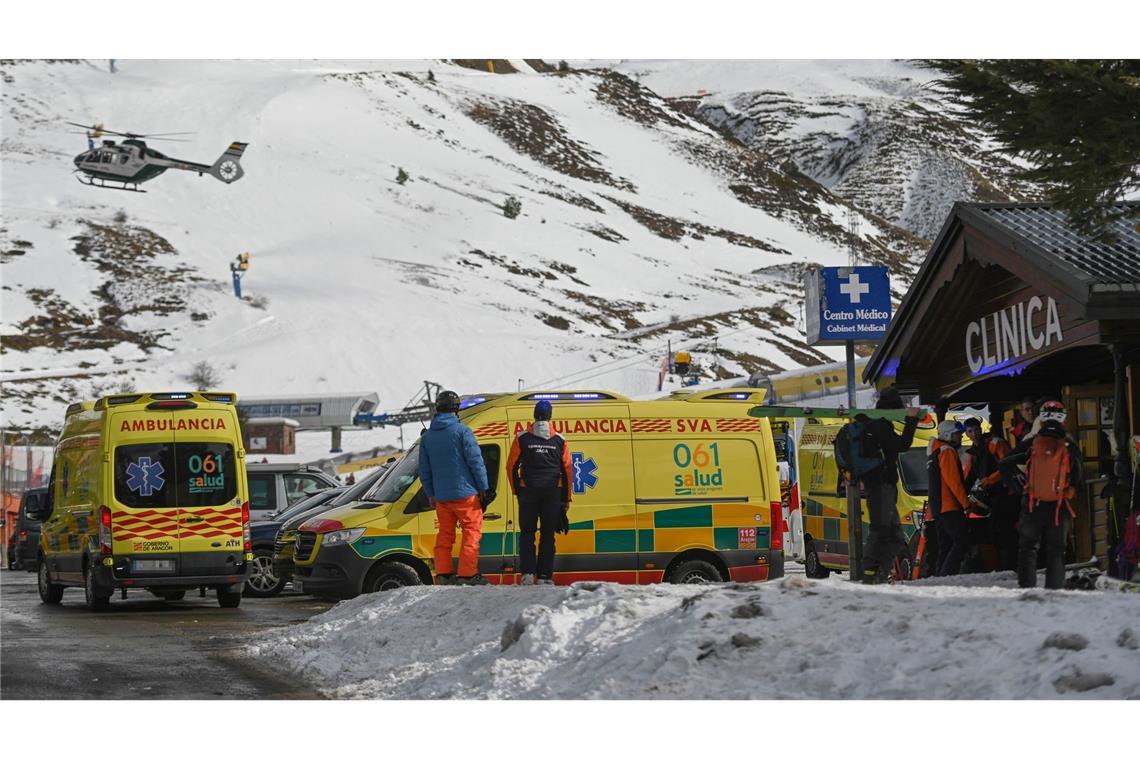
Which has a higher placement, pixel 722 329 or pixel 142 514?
pixel 722 329

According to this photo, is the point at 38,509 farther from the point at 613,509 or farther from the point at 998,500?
the point at 998,500

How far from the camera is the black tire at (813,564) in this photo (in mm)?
20109

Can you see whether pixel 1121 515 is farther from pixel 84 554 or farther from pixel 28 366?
pixel 28 366

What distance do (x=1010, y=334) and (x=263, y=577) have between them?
9803 mm

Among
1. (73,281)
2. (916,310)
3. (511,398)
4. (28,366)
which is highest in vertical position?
(73,281)

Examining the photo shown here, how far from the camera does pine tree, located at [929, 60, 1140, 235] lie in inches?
395

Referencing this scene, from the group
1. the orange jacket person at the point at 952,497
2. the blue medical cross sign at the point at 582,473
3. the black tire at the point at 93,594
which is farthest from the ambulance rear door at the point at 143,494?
the orange jacket person at the point at 952,497

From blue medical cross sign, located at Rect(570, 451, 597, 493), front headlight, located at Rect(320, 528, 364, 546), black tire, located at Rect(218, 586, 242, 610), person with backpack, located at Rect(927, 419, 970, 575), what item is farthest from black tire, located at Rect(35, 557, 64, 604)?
person with backpack, located at Rect(927, 419, 970, 575)

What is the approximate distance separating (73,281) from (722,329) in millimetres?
49724

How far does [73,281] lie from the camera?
385ft

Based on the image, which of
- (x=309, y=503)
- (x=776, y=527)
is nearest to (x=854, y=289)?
(x=309, y=503)

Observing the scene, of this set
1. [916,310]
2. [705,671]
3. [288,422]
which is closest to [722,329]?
[288,422]

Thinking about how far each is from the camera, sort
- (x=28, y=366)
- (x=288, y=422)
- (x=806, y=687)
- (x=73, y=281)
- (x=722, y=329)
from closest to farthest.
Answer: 1. (x=806, y=687)
2. (x=288, y=422)
3. (x=28, y=366)
4. (x=73, y=281)
5. (x=722, y=329)

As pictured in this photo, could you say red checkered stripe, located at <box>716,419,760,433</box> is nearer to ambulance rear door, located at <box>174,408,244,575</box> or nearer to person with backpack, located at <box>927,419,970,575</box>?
person with backpack, located at <box>927,419,970,575</box>
